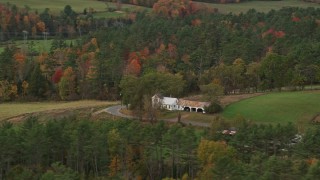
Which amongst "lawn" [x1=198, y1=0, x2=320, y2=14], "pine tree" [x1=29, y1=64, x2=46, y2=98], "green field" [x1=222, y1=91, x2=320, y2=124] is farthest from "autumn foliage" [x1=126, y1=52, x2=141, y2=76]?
"lawn" [x1=198, y1=0, x2=320, y2=14]

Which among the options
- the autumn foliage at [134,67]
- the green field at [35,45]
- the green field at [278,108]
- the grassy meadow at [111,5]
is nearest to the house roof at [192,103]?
the green field at [278,108]

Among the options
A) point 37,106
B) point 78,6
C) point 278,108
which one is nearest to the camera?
point 278,108

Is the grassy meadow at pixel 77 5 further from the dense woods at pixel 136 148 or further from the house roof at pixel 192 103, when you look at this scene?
the dense woods at pixel 136 148

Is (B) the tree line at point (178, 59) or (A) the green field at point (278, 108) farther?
(B) the tree line at point (178, 59)

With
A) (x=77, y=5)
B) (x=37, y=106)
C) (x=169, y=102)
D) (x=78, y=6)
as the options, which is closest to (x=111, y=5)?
(x=77, y=5)

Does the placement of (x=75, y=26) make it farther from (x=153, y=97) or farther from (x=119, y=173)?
(x=119, y=173)

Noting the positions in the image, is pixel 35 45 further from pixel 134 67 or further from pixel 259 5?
pixel 259 5

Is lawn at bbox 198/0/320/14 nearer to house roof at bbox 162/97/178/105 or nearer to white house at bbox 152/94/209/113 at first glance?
house roof at bbox 162/97/178/105
